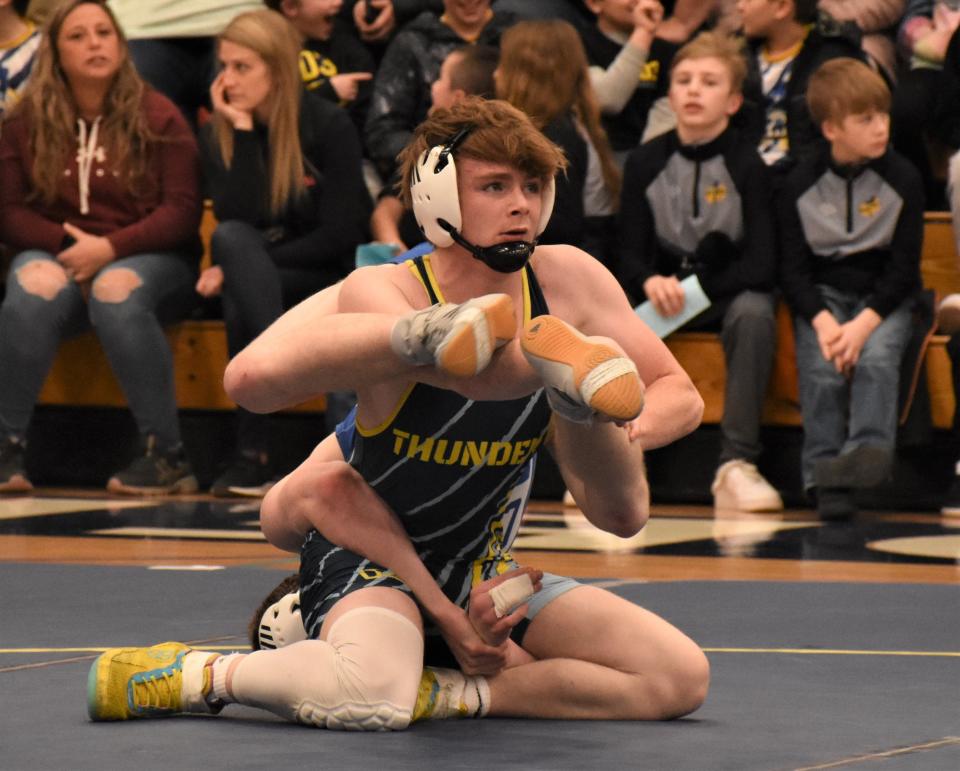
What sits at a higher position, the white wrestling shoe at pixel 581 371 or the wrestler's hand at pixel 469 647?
the white wrestling shoe at pixel 581 371

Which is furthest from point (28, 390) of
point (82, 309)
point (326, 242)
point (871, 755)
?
point (871, 755)

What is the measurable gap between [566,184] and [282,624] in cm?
351

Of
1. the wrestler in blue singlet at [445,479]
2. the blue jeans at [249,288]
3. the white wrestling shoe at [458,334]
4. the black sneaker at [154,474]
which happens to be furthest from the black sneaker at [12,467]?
the white wrestling shoe at [458,334]

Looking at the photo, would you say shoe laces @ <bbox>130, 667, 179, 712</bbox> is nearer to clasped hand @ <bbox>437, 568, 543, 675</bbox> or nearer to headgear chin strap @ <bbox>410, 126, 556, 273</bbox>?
clasped hand @ <bbox>437, 568, 543, 675</bbox>

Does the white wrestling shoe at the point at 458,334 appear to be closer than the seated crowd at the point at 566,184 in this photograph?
Yes

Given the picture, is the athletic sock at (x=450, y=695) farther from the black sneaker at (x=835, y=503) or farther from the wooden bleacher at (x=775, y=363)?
the wooden bleacher at (x=775, y=363)

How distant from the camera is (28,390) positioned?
7.12 meters

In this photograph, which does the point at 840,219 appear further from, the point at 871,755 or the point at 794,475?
the point at 871,755

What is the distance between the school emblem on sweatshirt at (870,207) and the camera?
6.68 metres

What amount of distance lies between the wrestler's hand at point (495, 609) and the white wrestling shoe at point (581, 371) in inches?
18.4

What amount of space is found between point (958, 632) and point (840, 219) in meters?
2.87

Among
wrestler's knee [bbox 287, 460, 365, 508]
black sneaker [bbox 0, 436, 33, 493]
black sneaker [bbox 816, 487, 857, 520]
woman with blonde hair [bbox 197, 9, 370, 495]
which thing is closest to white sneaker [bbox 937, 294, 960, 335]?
black sneaker [bbox 816, 487, 857, 520]

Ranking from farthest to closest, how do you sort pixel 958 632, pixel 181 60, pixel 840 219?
pixel 181 60, pixel 840 219, pixel 958 632

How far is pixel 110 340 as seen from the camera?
707cm
